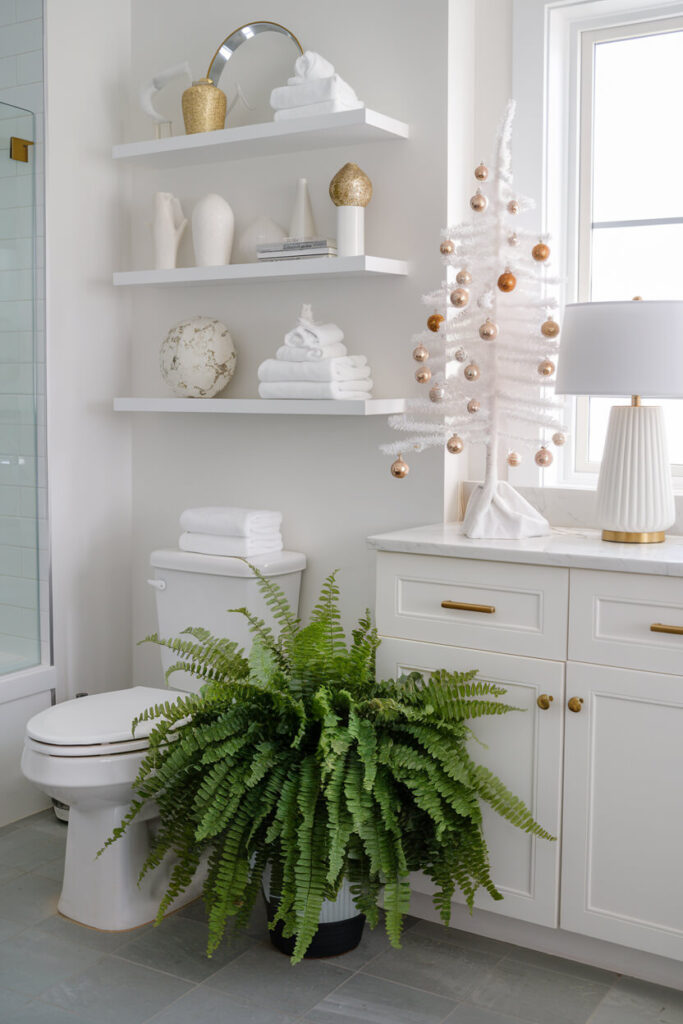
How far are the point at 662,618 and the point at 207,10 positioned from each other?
219 cm

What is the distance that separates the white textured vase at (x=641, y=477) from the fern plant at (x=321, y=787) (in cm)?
47

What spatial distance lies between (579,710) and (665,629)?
0.83ft

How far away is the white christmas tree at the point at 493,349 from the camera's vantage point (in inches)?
93.0

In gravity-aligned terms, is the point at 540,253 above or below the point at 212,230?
below

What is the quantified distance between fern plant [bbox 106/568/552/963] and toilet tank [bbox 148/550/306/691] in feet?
1.58

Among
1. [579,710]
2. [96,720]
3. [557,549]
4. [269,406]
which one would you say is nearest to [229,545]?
[269,406]

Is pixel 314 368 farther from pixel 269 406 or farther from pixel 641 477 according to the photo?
pixel 641 477

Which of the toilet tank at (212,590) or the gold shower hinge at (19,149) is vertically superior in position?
the gold shower hinge at (19,149)

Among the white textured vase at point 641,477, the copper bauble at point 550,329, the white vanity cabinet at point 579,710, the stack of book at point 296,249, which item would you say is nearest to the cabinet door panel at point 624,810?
the white vanity cabinet at point 579,710

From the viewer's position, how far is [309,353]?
8.67 feet

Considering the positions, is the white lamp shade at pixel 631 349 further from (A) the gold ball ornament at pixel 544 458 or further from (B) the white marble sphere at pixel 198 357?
(B) the white marble sphere at pixel 198 357

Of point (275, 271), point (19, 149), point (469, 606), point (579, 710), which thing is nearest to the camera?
point (579, 710)

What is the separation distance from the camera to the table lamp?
212cm

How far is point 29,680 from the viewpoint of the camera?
2992mm
